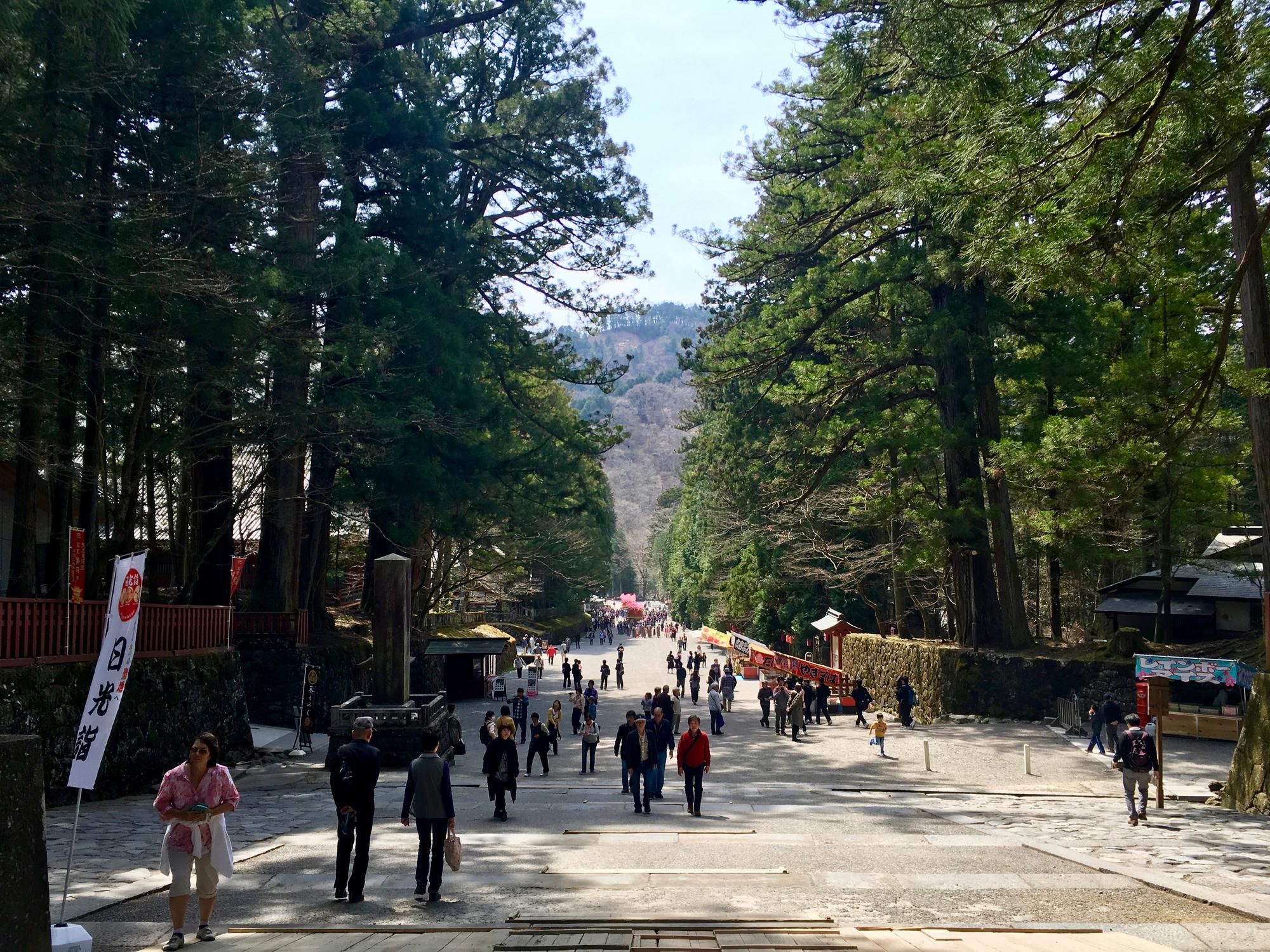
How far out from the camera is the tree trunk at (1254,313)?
1470cm

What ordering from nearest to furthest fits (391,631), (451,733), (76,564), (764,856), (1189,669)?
(764,856) < (1189,669) < (76,564) < (451,733) < (391,631)

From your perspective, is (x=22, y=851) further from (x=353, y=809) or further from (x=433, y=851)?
Result: (x=433, y=851)

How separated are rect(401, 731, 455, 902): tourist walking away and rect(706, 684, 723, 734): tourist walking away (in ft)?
57.7

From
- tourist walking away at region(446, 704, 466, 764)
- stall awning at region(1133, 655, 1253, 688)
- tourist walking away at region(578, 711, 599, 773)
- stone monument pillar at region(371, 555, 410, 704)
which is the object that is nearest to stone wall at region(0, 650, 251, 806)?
stone monument pillar at region(371, 555, 410, 704)

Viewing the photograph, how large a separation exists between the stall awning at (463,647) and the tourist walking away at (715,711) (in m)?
8.86

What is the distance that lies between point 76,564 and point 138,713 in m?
2.52

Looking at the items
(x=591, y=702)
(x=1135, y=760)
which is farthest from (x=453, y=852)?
(x=591, y=702)

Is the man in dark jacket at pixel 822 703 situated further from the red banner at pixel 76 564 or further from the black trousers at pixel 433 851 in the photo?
the black trousers at pixel 433 851

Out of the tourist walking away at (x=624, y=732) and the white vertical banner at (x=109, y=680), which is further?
the tourist walking away at (x=624, y=732)

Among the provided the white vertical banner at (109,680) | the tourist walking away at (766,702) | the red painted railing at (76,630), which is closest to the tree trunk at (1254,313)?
the white vertical banner at (109,680)

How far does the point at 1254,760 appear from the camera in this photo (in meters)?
13.9

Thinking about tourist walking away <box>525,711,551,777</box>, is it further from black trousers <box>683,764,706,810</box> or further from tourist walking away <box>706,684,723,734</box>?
tourist walking away <box>706,684,723,734</box>

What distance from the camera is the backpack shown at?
41.7ft

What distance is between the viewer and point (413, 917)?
750 cm
